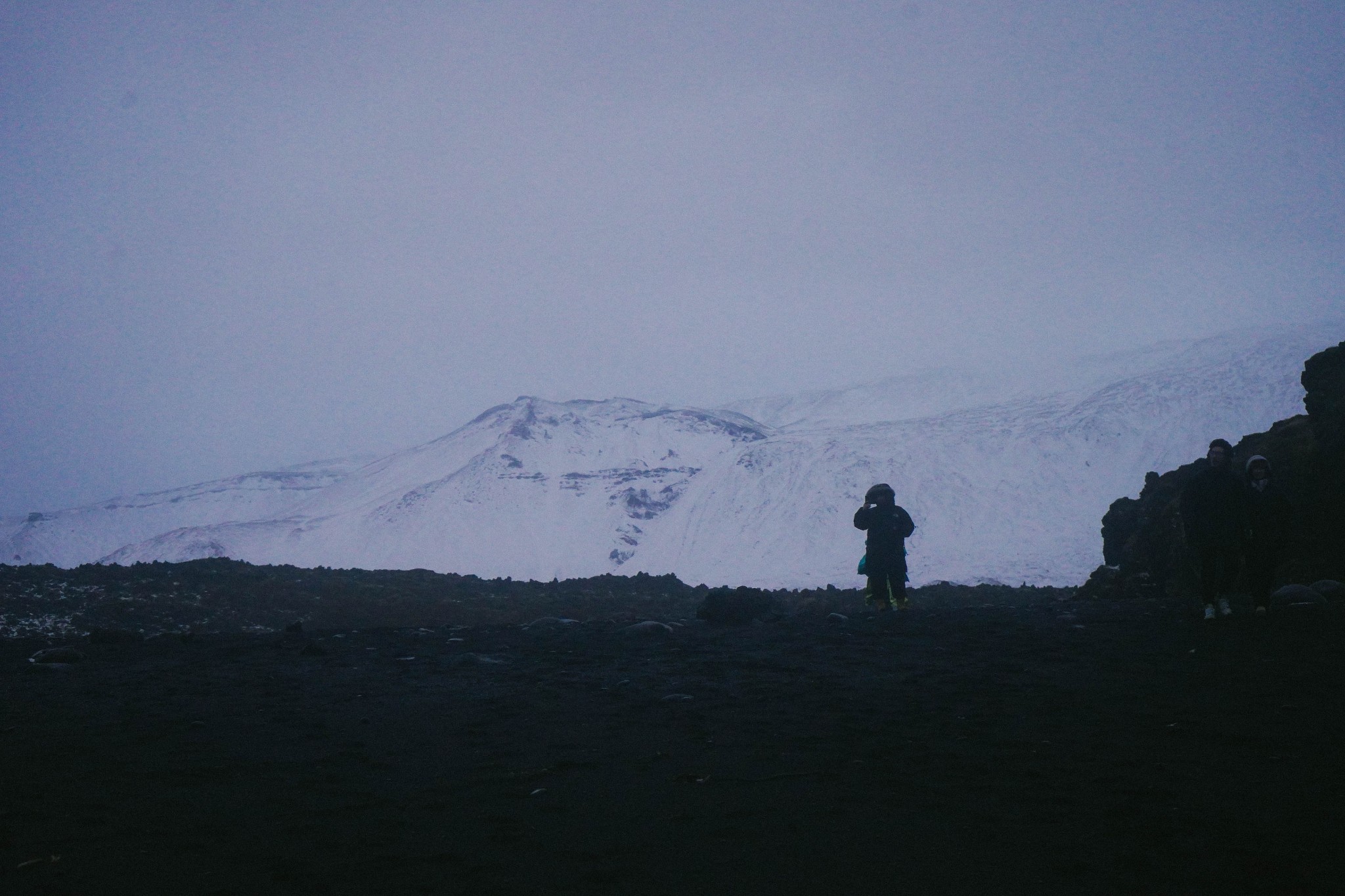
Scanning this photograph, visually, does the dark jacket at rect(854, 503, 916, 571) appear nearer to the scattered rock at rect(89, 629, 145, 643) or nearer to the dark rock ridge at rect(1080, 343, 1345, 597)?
the dark rock ridge at rect(1080, 343, 1345, 597)

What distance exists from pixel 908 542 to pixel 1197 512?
39884mm

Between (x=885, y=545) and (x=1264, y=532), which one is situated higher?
(x=885, y=545)

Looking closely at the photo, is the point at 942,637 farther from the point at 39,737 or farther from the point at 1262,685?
the point at 39,737

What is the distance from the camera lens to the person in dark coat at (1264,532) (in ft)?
39.9

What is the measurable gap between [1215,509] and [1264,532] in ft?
2.77

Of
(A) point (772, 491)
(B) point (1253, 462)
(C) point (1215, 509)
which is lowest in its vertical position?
(C) point (1215, 509)

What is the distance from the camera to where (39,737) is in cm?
708

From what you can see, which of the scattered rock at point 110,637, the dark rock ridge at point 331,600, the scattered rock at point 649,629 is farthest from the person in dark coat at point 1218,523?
the scattered rock at point 110,637

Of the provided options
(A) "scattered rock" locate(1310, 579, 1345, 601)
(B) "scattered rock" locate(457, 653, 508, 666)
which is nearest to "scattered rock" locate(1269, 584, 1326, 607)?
(A) "scattered rock" locate(1310, 579, 1345, 601)

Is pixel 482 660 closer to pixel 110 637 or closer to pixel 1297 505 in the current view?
pixel 110 637

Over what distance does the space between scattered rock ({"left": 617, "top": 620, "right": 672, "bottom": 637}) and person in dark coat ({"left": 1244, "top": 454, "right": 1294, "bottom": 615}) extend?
809 cm

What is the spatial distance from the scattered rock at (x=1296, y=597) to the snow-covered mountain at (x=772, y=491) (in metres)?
27.5

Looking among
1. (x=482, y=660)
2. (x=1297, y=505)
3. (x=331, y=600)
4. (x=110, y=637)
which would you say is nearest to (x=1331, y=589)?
(x=1297, y=505)

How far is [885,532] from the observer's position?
623 inches
